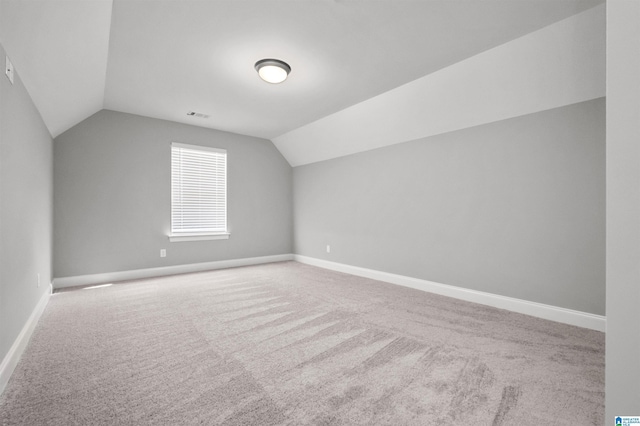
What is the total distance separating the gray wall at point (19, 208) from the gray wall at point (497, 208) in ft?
13.7

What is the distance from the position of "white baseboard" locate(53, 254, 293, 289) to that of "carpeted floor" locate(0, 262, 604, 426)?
786 mm

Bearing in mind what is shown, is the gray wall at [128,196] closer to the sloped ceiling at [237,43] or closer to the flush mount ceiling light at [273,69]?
the sloped ceiling at [237,43]

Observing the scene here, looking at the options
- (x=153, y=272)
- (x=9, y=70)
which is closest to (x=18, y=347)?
(x=9, y=70)

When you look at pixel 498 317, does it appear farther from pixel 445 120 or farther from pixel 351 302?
pixel 445 120

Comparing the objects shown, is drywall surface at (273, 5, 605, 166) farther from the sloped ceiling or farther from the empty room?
the sloped ceiling

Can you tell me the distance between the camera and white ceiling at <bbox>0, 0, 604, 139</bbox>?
2123 millimetres

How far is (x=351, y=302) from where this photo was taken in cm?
347

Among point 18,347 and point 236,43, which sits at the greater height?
point 236,43

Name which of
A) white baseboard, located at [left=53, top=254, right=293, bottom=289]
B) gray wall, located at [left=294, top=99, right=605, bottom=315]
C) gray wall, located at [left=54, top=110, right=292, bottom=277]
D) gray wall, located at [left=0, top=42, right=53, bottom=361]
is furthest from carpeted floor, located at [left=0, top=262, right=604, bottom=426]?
gray wall, located at [left=54, top=110, right=292, bottom=277]

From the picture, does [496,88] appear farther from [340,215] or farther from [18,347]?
[18,347]

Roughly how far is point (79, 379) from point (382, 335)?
222 cm

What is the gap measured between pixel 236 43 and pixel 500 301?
3919mm

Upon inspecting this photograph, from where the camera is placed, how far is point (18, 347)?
2.17 m

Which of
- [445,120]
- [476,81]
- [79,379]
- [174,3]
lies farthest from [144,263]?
[476,81]
